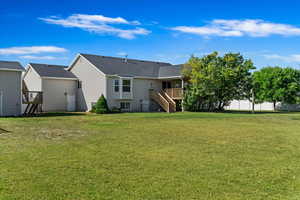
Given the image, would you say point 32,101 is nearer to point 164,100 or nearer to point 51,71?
point 51,71

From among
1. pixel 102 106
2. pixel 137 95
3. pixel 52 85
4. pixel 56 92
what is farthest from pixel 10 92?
pixel 137 95

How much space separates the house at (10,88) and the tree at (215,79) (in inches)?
610

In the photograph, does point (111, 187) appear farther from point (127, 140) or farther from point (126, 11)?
point (126, 11)

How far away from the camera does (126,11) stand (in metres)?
21.2

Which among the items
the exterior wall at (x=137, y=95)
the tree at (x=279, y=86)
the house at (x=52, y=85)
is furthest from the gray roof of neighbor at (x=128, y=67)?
the tree at (x=279, y=86)

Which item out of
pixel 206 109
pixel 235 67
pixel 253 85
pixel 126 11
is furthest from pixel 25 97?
pixel 253 85

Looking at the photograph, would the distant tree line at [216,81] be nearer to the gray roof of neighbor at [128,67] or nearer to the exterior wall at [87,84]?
the gray roof of neighbor at [128,67]

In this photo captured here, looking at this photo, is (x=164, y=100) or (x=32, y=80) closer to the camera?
(x=32, y=80)

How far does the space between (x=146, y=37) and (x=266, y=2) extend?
38.9ft

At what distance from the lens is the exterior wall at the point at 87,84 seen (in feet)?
86.5

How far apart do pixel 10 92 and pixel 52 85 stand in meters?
6.01

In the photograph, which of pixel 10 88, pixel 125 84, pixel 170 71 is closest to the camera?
pixel 10 88

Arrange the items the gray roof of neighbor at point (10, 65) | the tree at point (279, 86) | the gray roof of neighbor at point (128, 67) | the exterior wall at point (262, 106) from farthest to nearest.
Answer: the exterior wall at point (262, 106) < the tree at point (279, 86) < the gray roof of neighbor at point (128, 67) < the gray roof of neighbor at point (10, 65)

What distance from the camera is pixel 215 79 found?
2666 cm
